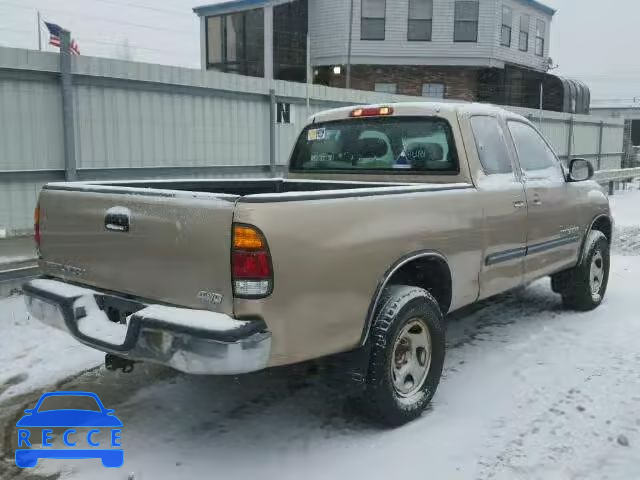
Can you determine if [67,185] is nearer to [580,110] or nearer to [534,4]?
[534,4]

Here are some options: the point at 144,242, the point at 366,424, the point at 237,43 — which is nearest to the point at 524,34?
the point at 237,43

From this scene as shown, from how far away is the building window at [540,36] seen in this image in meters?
27.8

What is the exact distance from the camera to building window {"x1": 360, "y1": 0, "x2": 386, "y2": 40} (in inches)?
945

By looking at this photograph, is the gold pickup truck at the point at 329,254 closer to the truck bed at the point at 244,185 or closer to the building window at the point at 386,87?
the truck bed at the point at 244,185

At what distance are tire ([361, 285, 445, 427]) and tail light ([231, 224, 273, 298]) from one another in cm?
87

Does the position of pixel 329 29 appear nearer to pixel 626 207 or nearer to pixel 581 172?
pixel 626 207

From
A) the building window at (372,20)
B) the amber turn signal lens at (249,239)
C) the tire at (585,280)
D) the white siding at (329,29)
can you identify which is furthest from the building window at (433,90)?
the amber turn signal lens at (249,239)

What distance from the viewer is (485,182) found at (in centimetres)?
449

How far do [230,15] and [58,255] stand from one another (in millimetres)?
23723

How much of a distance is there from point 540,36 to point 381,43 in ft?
27.6

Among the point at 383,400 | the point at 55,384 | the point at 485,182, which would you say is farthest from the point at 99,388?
the point at 485,182

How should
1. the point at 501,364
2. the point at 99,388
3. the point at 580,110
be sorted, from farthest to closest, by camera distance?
1. the point at 580,110
2. the point at 501,364
3. the point at 99,388

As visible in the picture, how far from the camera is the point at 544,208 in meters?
5.16

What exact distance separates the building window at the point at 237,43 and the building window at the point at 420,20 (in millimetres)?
5684
